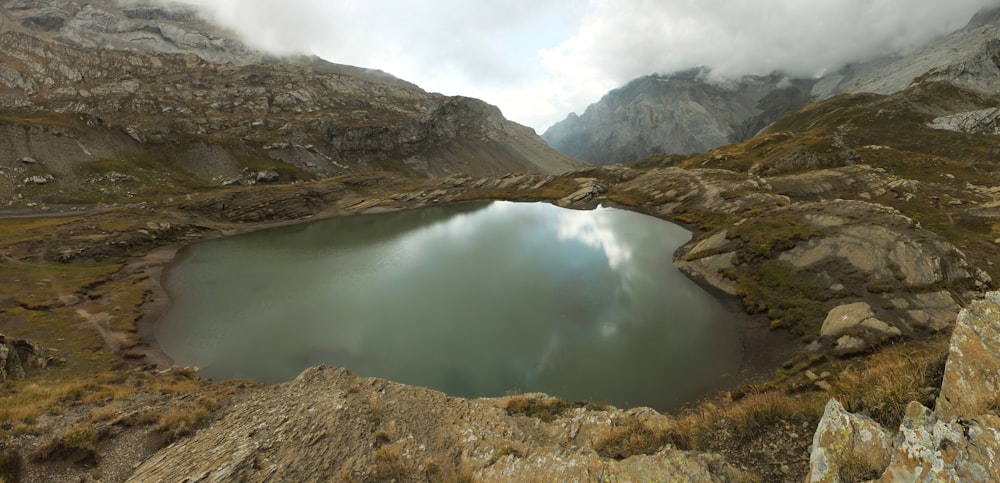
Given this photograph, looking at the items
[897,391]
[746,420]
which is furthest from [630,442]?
[897,391]

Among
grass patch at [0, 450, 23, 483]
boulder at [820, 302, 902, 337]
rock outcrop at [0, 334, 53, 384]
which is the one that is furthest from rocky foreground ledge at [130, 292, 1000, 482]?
boulder at [820, 302, 902, 337]

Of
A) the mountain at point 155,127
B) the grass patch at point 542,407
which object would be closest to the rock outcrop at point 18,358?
the grass patch at point 542,407

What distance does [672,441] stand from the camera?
40.2 feet

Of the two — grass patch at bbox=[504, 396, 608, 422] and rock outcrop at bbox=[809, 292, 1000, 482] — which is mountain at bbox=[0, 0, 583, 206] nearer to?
grass patch at bbox=[504, 396, 608, 422]

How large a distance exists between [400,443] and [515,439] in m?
4.84

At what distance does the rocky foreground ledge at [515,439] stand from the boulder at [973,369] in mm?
20

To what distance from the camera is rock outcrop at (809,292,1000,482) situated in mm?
5801

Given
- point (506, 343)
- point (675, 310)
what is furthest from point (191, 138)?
point (675, 310)

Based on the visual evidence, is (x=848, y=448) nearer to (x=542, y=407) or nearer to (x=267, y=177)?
(x=542, y=407)

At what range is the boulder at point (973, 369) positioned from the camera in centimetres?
683

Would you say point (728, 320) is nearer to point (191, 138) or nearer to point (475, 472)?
point (475, 472)

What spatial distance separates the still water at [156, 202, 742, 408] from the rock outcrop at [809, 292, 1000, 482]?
654 inches

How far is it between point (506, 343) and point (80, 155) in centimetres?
15065

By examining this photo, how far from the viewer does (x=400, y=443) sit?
15367 millimetres
